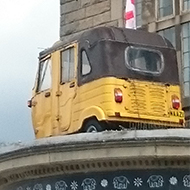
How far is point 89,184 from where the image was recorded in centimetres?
1271

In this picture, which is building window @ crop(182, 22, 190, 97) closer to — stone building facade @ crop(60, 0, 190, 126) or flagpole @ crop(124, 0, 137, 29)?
stone building facade @ crop(60, 0, 190, 126)

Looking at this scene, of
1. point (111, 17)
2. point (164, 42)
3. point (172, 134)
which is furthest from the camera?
point (111, 17)

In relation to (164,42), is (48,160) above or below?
below

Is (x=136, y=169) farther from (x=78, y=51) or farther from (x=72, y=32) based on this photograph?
(x=72, y=32)

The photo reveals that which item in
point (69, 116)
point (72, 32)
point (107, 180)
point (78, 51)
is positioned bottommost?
point (107, 180)

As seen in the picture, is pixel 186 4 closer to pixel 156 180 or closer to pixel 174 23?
pixel 174 23

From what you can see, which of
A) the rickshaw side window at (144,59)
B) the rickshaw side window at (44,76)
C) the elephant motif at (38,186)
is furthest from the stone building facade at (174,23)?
the elephant motif at (38,186)

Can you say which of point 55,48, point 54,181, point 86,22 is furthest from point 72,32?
point 54,181

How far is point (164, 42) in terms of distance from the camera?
16.2 metres

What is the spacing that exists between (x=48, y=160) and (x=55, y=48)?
12.1 ft

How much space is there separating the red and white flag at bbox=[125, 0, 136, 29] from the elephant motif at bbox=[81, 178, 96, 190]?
7.26 metres

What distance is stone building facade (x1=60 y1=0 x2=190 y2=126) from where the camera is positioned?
19.4m

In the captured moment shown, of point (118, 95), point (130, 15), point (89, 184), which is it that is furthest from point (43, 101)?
point (130, 15)

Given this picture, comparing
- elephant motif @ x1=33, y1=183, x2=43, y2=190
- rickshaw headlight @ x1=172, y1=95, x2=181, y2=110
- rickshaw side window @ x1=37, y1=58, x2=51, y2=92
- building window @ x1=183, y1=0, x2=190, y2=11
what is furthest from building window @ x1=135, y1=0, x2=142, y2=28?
elephant motif @ x1=33, y1=183, x2=43, y2=190
